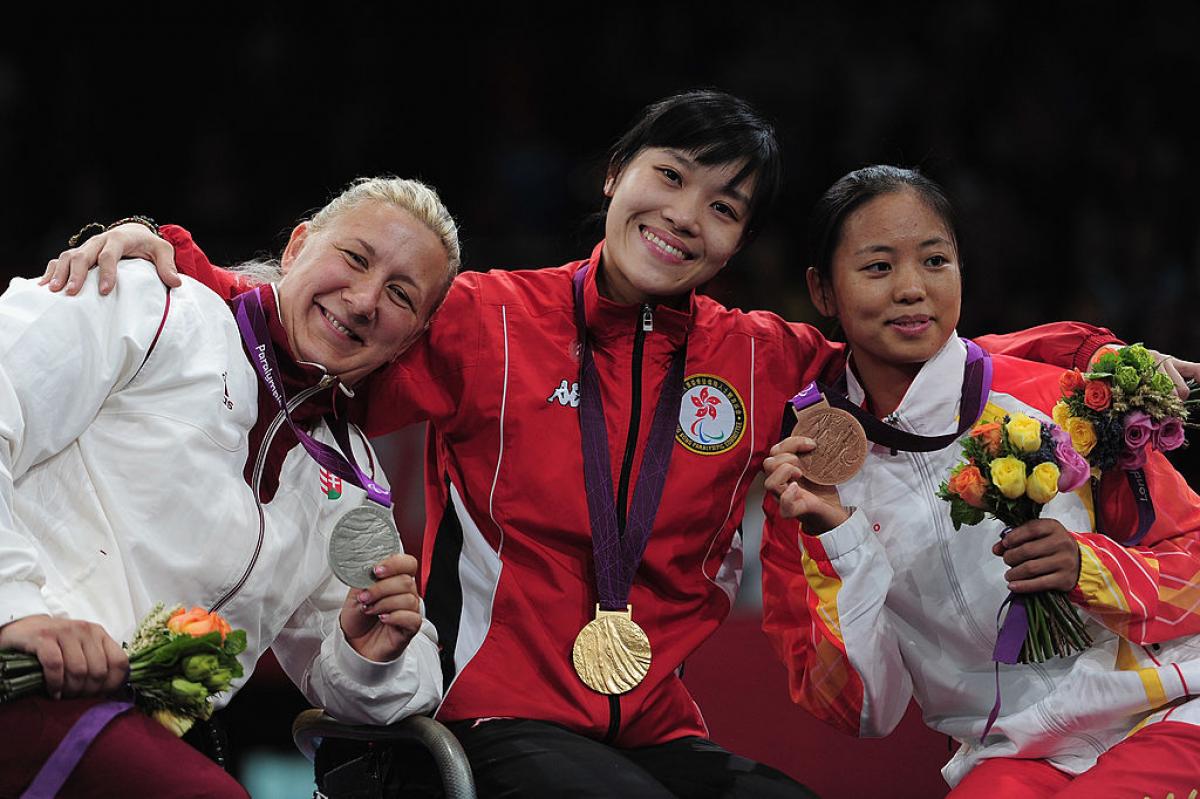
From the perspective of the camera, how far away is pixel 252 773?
14.6 feet

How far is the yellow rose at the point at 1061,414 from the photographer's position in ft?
8.57

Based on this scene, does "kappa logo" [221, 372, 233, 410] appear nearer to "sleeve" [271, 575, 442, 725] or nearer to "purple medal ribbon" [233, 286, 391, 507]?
"purple medal ribbon" [233, 286, 391, 507]

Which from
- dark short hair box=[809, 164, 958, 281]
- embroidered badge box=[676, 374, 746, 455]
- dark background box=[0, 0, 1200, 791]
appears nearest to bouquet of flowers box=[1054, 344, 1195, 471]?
dark short hair box=[809, 164, 958, 281]

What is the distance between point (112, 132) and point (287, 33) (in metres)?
1.10

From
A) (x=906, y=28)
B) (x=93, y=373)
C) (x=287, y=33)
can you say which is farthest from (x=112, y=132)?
(x=93, y=373)

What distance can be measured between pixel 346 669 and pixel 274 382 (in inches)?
21.7

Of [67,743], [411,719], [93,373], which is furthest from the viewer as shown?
[411,719]

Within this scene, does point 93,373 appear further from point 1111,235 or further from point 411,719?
point 1111,235

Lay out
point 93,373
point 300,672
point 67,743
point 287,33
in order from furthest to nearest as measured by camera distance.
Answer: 1. point 287,33
2. point 300,672
3. point 93,373
4. point 67,743

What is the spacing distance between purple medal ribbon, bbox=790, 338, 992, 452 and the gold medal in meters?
0.57

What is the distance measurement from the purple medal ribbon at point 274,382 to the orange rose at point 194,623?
0.48 m

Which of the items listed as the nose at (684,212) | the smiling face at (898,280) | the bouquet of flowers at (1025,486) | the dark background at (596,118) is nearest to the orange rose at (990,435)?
the bouquet of flowers at (1025,486)

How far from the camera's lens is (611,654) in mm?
2758

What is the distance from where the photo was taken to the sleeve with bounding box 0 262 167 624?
83.7 inches
